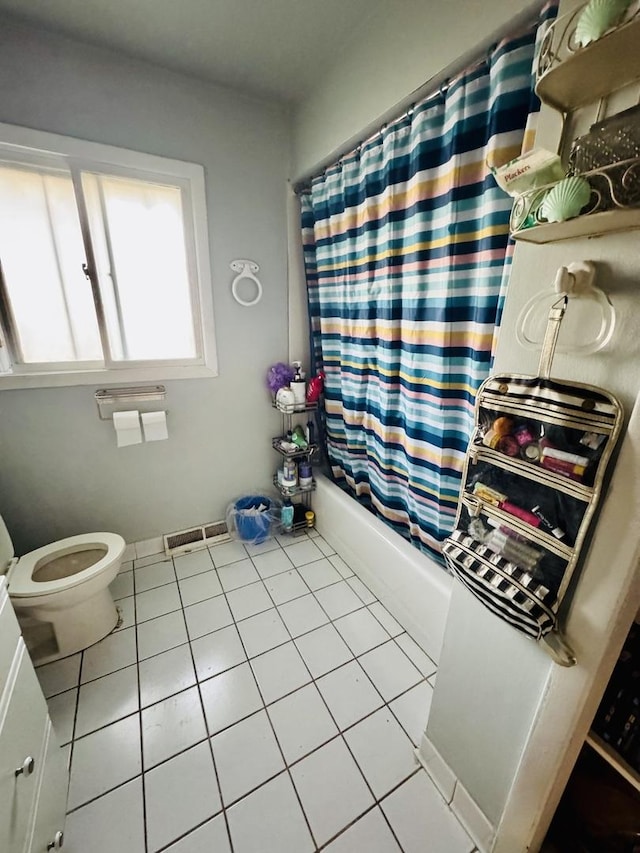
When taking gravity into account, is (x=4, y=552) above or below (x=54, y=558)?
above

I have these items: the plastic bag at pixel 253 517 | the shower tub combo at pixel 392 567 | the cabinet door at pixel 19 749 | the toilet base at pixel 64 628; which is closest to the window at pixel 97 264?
the plastic bag at pixel 253 517

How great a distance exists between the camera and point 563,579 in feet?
A: 2.14

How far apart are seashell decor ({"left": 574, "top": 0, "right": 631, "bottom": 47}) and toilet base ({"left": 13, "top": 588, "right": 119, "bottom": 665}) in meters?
2.17

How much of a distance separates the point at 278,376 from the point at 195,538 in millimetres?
1170

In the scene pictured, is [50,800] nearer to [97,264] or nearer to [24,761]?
[24,761]

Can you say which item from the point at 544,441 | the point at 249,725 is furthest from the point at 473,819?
the point at 544,441

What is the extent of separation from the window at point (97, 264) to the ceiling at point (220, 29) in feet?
1.24

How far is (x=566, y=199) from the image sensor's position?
0.55 m

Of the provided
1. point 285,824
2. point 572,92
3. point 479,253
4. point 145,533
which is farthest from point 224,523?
point 572,92

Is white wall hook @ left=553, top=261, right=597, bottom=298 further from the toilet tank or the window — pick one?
the toilet tank

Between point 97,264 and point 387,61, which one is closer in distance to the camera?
point 387,61

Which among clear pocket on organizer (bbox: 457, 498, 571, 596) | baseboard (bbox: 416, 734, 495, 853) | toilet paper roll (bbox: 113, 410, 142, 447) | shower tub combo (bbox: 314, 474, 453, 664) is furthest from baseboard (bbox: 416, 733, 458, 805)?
toilet paper roll (bbox: 113, 410, 142, 447)

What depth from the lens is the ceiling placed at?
4.09ft

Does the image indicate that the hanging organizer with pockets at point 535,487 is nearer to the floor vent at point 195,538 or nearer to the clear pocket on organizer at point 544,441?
the clear pocket on organizer at point 544,441
